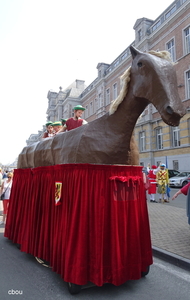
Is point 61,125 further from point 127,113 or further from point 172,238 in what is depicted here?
point 172,238

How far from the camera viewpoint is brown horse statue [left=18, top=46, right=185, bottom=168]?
267cm

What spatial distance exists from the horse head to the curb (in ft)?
9.01

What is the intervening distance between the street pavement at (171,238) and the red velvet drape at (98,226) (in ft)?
3.83

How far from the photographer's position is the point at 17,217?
16.0 ft

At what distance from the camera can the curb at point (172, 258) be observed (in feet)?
13.1

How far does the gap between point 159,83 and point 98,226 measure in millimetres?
1923

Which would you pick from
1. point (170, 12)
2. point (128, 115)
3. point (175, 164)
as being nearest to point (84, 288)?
point (128, 115)

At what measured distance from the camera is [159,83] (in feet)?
8.77

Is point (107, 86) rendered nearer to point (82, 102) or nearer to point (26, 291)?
point (82, 102)

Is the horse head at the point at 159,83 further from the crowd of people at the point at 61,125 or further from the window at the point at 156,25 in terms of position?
the window at the point at 156,25

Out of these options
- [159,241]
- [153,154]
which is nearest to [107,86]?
[153,154]

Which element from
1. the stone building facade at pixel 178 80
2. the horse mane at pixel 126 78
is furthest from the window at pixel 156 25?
the horse mane at pixel 126 78

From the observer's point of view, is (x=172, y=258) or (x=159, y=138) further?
(x=159, y=138)

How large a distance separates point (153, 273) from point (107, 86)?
32756mm
